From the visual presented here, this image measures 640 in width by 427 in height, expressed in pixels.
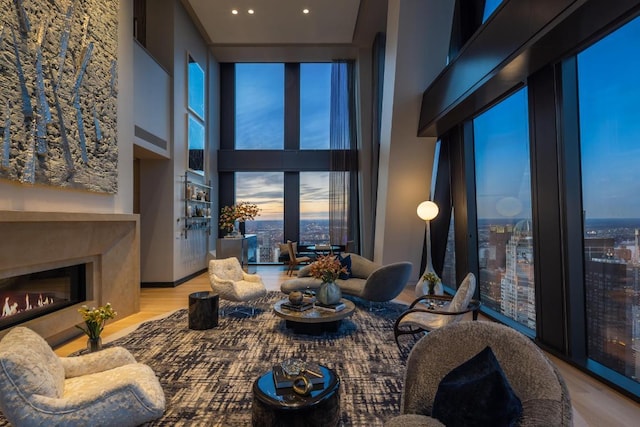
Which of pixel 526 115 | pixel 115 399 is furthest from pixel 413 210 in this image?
pixel 115 399

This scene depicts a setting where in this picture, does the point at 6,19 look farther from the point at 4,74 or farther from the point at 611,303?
the point at 611,303

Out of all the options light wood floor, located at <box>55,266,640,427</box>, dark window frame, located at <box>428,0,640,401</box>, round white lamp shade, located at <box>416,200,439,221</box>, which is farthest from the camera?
round white lamp shade, located at <box>416,200,439,221</box>

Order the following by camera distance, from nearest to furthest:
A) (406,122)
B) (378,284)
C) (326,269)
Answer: (326,269) < (378,284) < (406,122)

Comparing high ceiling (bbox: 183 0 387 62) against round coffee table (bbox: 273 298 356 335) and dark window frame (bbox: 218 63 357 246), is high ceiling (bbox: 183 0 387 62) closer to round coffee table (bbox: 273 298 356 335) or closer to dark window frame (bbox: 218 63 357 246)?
dark window frame (bbox: 218 63 357 246)

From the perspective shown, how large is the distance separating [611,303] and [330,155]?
7.28m

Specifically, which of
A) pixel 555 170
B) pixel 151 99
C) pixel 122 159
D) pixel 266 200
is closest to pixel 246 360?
pixel 122 159

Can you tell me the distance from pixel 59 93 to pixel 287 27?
559 cm

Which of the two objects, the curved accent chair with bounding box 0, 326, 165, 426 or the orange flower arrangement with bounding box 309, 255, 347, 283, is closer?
the curved accent chair with bounding box 0, 326, 165, 426

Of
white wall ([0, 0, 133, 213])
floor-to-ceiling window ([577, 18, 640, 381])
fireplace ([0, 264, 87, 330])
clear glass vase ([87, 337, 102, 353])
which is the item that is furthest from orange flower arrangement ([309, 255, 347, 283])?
fireplace ([0, 264, 87, 330])

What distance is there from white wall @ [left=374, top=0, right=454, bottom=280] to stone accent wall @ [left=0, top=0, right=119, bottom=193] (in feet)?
13.8

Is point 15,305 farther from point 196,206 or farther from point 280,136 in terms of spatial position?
point 280,136

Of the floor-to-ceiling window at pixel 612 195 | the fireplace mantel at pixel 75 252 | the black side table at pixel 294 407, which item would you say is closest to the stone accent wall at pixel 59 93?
the fireplace mantel at pixel 75 252

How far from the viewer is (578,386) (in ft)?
9.00

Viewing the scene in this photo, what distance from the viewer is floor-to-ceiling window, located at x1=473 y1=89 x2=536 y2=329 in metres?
3.90
